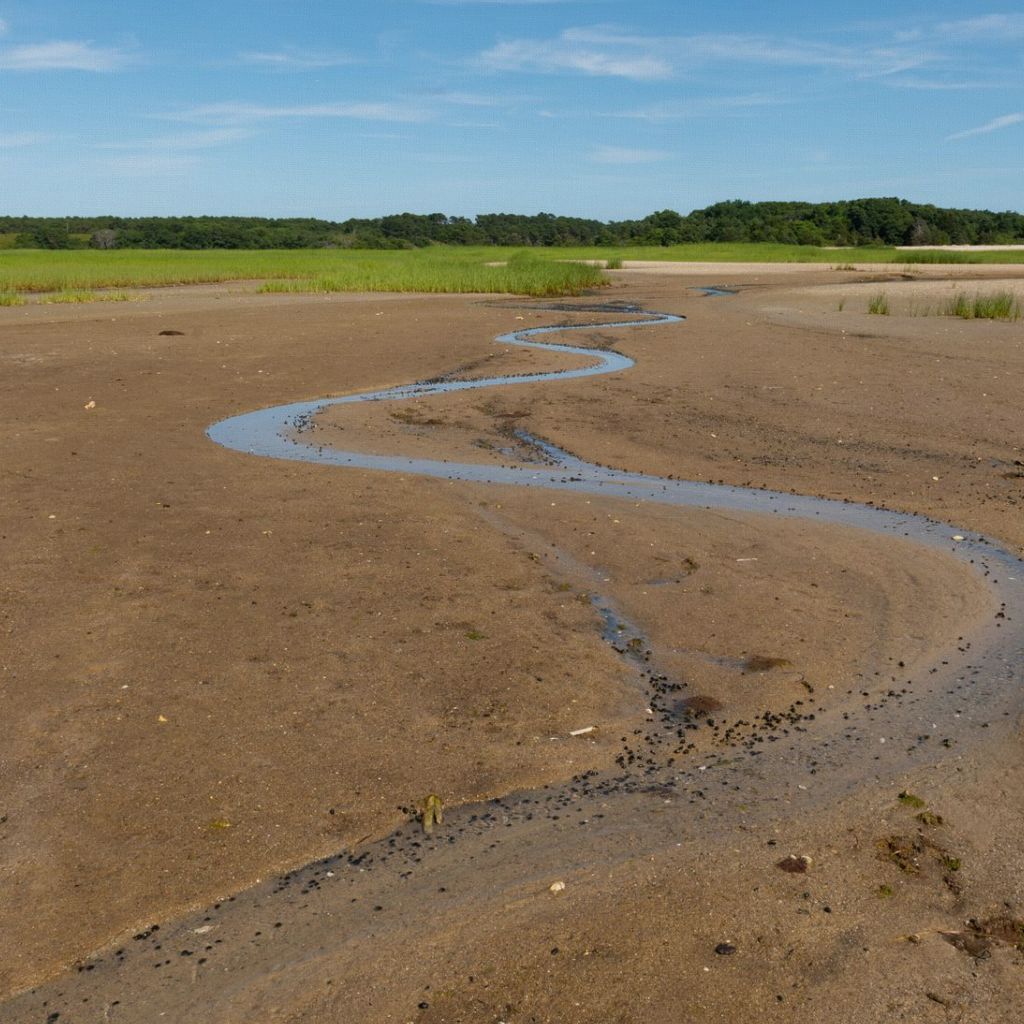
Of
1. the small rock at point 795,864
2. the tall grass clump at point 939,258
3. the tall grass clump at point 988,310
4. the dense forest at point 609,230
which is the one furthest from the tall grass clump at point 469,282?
the dense forest at point 609,230

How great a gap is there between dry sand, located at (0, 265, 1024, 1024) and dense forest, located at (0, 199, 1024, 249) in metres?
88.3

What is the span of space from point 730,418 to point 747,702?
875 centimetres

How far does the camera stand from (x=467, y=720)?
5770mm

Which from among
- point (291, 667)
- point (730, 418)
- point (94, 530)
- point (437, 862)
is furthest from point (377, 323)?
point (437, 862)

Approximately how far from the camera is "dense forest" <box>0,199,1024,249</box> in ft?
328

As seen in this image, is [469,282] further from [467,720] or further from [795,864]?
[795,864]

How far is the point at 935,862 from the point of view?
449 cm

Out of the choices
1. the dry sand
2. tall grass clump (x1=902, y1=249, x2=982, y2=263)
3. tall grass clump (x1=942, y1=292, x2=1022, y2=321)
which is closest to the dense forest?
tall grass clump (x1=902, y1=249, x2=982, y2=263)

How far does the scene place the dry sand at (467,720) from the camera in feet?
12.7

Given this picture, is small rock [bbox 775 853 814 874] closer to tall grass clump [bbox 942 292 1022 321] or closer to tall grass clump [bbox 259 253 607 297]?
tall grass clump [bbox 942 292 1022 321]

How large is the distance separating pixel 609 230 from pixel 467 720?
133 m

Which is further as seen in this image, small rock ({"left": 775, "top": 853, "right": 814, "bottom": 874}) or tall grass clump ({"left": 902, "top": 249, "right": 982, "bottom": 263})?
tall grass clump ({"left": 902, "top": 249, "right": 982, "bottom": 263})

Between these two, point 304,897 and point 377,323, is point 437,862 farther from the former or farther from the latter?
point 377,323

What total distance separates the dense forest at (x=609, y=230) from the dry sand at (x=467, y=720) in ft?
290
